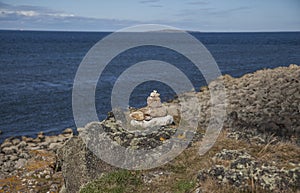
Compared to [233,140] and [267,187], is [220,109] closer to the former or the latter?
[233,140]

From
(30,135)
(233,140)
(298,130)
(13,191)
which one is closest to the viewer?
(233,140)

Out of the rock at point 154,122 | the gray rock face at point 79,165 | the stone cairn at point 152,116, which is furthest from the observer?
the stone cairn at point 152,116

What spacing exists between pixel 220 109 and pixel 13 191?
490 inches

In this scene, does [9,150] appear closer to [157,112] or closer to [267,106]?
[157,112]

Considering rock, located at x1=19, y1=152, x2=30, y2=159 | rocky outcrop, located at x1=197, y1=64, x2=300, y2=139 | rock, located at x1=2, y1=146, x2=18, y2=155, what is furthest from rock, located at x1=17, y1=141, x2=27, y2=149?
rocky outcrop, located at x1=197, y1=64, x2=300, y2=139

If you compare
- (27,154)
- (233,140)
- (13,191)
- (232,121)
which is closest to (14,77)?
(27,154)

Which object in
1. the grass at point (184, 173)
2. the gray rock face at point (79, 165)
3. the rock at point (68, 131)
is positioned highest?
the grass at point (184, 173)

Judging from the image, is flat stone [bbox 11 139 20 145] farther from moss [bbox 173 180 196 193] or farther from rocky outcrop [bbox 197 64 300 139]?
moss [bbox 173 180 196 193]

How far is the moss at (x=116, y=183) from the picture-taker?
9539mm

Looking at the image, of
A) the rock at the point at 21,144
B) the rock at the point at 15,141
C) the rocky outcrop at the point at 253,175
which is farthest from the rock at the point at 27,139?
the rocky outcrop at the point at 253,175

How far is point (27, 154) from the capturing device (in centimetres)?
2553

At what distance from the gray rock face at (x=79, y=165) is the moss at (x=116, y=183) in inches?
29.7

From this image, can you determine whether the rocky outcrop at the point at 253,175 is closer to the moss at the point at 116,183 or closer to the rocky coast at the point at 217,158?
the rocky coast at the point at 217,158

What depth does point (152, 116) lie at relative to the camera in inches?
566
